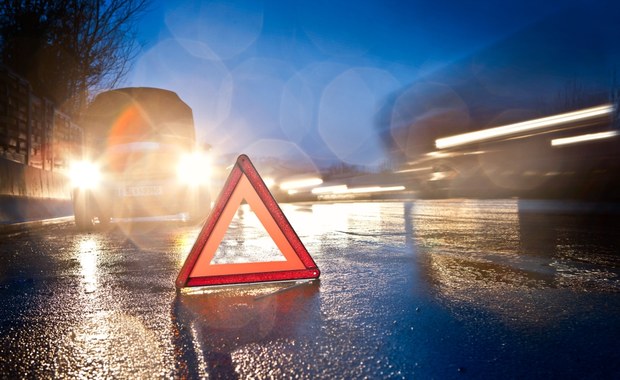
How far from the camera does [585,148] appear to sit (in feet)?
28.5

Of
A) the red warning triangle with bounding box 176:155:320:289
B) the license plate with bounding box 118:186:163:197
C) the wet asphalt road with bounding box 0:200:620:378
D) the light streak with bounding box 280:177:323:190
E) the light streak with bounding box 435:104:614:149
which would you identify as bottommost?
the wet asphalt road with bounding box 0:200:620:378

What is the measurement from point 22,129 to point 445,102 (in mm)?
10828

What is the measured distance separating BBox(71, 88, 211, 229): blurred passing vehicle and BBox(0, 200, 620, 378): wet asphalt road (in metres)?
4.32

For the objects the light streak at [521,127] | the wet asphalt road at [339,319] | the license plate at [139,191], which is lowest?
the wet asphalt road at [339,319]

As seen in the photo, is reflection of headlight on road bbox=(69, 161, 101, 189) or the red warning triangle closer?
the red warning triangle

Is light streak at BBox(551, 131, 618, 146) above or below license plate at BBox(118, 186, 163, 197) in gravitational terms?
above

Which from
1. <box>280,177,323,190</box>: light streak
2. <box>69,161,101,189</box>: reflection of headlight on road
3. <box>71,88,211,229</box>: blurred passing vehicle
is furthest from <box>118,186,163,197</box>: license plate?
<box>280,177,323,190</box>: light streak

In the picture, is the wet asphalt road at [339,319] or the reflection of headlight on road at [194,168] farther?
the reflection of headlight on road at [194,168]

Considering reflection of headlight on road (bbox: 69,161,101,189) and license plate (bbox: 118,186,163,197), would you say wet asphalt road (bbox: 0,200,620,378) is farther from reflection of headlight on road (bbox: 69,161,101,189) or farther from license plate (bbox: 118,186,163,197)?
reflection of headlight on road (bbox: 69,161,101,189)

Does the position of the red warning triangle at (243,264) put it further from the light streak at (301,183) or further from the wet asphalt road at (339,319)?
the light streak at (301,183)

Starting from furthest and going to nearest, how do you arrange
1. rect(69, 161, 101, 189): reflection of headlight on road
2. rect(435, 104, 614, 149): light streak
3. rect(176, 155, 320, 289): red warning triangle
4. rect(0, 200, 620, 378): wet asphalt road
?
rect(69, 161, 101, 189): reflection of headlight on road → rect(435, 104, 614, 149): light streak → rect(176, 155, 320, 289): red warning triangle → rect(0, 200, 620, 378): wet asphalt road

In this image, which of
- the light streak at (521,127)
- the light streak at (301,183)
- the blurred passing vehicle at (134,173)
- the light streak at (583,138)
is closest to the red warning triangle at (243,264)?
the blurred passing vehicle at (134,173)

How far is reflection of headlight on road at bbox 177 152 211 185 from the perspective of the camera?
921 centimetres

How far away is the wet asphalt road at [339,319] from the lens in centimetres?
170
